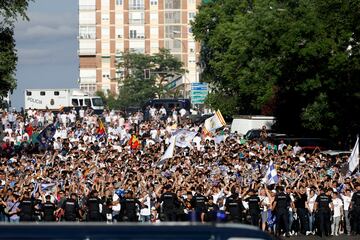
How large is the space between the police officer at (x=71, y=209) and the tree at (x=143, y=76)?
406 feet

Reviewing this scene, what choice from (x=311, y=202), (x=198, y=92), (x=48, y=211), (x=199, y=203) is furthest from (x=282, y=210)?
(x=198, y=92)

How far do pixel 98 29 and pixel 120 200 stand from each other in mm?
131840

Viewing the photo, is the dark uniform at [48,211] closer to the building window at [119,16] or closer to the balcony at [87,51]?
the balcony at [87,51]

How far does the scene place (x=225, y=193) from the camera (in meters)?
31.0

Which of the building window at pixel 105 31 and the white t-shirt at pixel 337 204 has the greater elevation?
the building window at pixel 105 31

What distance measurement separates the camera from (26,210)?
28.8 metres

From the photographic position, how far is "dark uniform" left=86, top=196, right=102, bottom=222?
2972 centimetres

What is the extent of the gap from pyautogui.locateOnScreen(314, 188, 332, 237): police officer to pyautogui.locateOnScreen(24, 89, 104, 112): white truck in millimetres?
66357

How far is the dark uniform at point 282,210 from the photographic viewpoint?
3110 cm

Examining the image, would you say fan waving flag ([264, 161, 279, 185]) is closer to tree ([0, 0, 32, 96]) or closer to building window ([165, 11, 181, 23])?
tree ([0, 0, 32, 96])

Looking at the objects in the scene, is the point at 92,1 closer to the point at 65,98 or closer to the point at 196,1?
the point at 196,1

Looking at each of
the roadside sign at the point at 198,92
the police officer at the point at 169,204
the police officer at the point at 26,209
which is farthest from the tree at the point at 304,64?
the roadside sign at the point at 198,92

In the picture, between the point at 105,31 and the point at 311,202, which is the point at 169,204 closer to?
the point at 311,202

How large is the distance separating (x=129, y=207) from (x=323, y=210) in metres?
5.17
